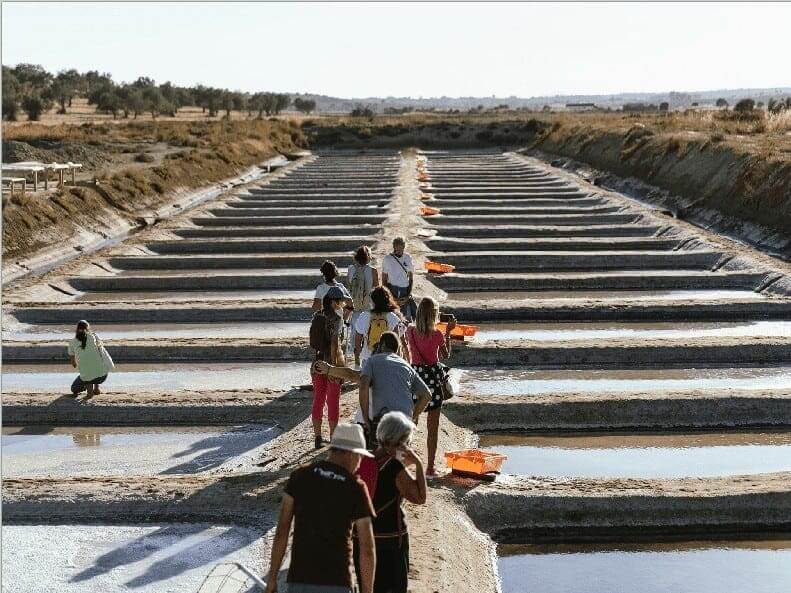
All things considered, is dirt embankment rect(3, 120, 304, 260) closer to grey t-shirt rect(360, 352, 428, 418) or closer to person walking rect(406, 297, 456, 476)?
person walking rect(406, 297, 456, 476)

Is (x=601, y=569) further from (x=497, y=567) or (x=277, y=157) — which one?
(x=277, y=157)

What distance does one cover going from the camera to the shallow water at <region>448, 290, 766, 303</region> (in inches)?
674

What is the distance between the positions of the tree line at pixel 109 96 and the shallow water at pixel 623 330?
50.0 metres

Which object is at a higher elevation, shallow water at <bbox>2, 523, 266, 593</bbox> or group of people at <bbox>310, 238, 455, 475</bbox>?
group of people at <bbox>310, 238, 455, 475</bbox>

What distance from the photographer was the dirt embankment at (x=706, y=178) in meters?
23.5

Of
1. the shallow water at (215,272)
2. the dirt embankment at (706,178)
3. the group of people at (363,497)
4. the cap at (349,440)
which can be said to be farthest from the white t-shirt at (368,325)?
the dirt embankment at (706,178)

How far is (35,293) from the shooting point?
1748cm

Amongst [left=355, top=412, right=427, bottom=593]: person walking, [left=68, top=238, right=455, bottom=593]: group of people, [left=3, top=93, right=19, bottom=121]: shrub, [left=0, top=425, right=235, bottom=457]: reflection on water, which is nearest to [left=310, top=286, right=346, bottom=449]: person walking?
[left=68, top=238, right=455, bottom=593]: group of people

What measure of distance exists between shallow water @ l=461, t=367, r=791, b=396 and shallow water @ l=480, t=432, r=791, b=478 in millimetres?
1087

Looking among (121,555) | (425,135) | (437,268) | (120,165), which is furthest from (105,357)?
(425,135)

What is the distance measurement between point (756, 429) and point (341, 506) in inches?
278

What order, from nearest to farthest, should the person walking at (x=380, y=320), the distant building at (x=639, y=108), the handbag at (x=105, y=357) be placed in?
the person walking at (x=380, y=320) < the handbag at (x=105, y=357) < the distant building at (x=639, y=108)

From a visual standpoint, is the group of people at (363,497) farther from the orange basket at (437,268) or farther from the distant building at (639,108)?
the distant building at (639,108)

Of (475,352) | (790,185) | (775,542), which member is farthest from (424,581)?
(790,185)
